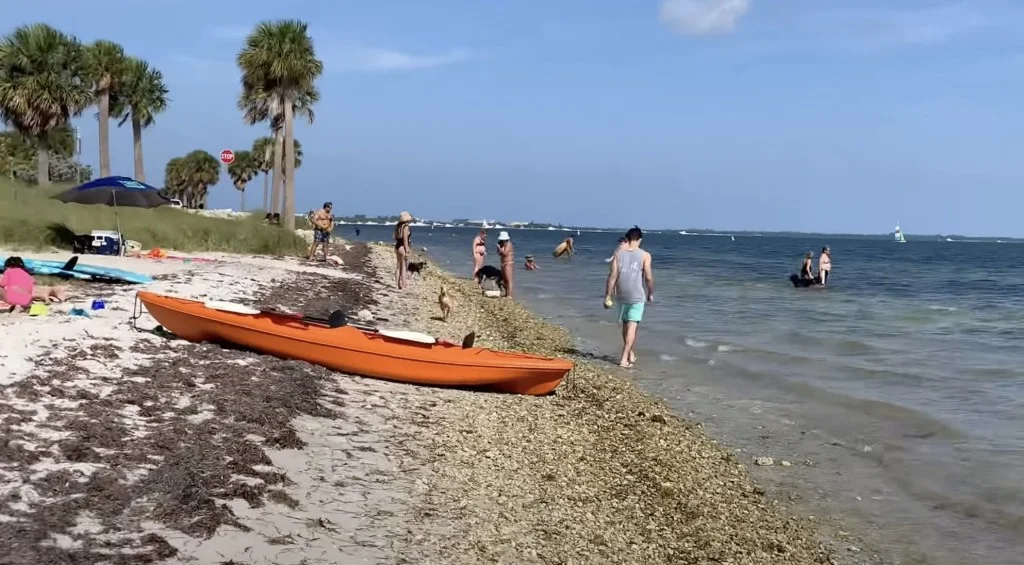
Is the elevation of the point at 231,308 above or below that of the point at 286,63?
below

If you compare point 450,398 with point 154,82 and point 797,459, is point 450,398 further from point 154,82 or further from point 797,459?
point 154,82

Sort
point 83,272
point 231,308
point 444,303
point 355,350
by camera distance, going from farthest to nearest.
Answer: point 444,303 < point 83,272 < point 231,308 < point 355,350

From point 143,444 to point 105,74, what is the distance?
120ft

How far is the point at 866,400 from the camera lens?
37.1 feet

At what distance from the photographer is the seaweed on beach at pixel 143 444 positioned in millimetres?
4504

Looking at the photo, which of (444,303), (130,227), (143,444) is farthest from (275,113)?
(143,444)

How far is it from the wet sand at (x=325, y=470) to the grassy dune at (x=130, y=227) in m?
11.7

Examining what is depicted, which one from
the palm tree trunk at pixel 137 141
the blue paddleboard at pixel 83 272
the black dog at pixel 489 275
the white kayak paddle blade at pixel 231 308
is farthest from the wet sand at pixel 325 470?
the palm tree trunk at pixel 137 141

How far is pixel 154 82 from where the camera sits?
45375 millimetres

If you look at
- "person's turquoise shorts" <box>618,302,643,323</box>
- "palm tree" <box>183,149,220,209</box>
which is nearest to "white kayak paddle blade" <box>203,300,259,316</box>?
"person's turquoise shorts" <box>618,302,643,323</box>

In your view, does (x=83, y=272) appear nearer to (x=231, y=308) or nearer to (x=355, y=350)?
(x=231, y=308)

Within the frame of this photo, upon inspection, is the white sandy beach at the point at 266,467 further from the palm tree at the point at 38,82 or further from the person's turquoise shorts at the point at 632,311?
the palm tree at the point at 38,82

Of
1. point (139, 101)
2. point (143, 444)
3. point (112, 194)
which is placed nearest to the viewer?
point (143, 444)

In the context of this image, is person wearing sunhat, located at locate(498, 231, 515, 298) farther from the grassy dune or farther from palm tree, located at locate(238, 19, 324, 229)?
palm tree, located at locate(238, 19, 324, 229)
